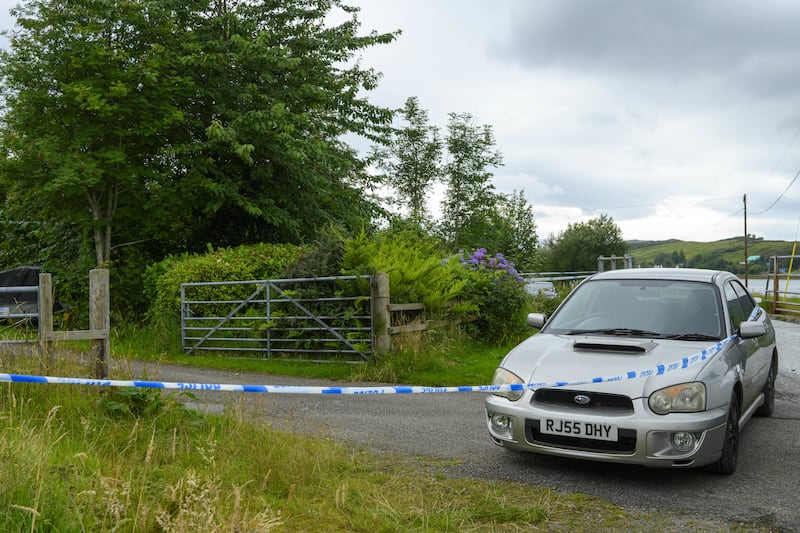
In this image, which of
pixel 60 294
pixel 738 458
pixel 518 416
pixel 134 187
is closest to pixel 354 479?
pixel 518 416

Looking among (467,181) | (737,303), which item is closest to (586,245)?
(467,181)

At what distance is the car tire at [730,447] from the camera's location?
5.35 metres

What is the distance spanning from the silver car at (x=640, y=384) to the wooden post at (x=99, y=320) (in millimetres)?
3566

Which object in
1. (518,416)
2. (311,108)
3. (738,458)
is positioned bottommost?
(738,458)

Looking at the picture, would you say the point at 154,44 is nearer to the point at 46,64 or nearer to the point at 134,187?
the point at 46,64

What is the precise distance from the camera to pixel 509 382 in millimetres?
5629

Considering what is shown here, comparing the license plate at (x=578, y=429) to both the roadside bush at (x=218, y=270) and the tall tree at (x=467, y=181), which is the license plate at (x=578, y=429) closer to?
the roadside bush at (x=218, y=270)

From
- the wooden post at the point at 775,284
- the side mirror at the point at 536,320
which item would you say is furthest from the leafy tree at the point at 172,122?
the wooden post at the point at 775,284

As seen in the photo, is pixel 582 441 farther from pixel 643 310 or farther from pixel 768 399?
pixel 768 399

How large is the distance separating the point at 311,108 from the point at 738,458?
16538 mm

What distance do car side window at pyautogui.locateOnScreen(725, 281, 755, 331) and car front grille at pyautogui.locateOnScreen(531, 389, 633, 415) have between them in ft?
5.70

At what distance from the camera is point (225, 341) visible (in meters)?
13.9

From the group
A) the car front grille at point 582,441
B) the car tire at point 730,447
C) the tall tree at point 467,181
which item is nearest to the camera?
the car front grille at point 582,441

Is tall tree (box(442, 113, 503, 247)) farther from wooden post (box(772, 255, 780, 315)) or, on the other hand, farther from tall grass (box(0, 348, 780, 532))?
tall grass (box(0, 348, 780, 532))
